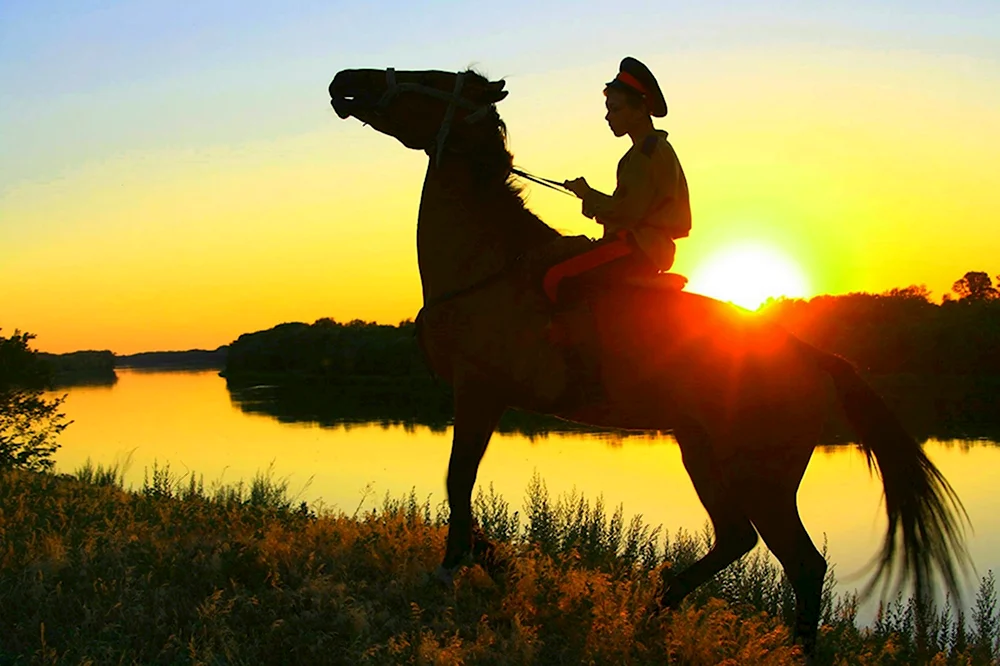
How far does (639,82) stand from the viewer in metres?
5.13

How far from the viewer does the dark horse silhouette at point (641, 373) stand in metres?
4.89

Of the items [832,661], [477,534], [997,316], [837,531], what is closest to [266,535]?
[477,534]

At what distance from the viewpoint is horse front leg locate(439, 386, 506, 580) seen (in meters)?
5.23

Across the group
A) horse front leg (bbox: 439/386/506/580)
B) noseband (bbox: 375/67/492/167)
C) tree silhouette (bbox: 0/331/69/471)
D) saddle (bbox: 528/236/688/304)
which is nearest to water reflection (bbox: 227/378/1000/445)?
tree silhouette (bbox: 0/331/69/471)

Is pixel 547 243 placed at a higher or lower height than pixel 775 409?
higher

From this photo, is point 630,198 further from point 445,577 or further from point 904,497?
point 445,577

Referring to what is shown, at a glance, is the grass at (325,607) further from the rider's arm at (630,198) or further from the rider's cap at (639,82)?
the rider's cap at (639,82)

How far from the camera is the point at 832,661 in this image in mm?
5156

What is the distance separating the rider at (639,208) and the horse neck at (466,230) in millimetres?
518

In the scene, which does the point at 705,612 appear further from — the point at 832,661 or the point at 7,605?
the point at 7,605

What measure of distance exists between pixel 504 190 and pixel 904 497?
10.2 ft

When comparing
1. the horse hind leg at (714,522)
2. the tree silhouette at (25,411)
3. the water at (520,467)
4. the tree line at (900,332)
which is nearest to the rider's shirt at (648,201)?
the horse hind leg at (714,522)

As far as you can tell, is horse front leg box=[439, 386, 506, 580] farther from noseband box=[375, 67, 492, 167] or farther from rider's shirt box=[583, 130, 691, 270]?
noseband box=[375, 67, 492, 167]

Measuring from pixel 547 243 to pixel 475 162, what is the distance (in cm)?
73
